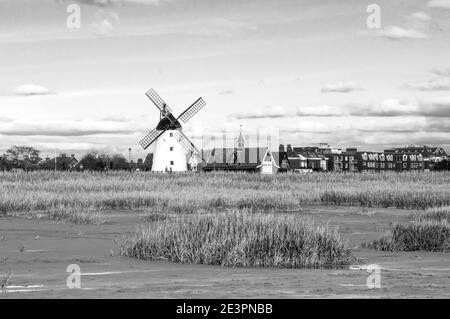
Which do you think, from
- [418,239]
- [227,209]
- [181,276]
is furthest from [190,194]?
[181,276]

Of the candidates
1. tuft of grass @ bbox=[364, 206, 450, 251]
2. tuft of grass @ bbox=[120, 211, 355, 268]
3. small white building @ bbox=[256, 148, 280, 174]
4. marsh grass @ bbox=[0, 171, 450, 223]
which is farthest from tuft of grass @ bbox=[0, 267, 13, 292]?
small white building @ bbox=[256, 148, 280, 174]

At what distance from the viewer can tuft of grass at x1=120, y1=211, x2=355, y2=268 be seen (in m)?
17.7

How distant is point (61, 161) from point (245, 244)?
420ft

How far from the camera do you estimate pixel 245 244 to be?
58.3ft

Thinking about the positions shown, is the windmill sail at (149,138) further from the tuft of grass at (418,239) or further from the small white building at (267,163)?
the tuft of grass at (418,239)

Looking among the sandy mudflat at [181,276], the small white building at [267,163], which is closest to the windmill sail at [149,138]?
the small white building at [267,163]

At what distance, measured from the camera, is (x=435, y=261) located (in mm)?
19422

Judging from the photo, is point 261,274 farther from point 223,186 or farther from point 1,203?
point 223,186

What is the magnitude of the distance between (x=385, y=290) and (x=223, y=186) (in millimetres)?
44857

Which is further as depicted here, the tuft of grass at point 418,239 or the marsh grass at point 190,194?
the marsh grass at point 190,194

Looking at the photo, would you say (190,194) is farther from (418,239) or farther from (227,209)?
(418,239)

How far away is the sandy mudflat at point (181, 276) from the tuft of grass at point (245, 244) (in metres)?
0.49

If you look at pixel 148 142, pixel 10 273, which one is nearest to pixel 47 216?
pixel 10 273

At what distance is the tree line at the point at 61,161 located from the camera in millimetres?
130100
